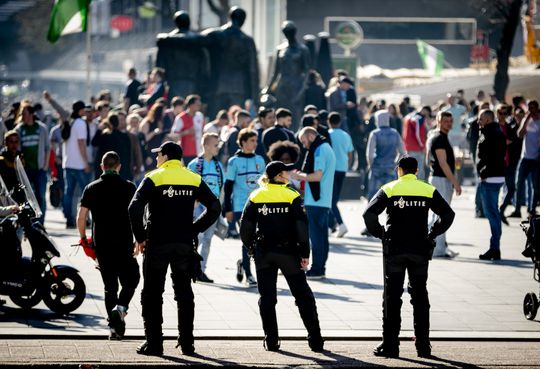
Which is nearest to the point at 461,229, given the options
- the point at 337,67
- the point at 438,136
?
the point at 438,136

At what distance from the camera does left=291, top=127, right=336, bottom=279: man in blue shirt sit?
49.3ft

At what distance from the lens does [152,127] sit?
75.6ft

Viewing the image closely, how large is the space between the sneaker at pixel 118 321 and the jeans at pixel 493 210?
669 cm

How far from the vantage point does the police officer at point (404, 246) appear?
11094 millimetres

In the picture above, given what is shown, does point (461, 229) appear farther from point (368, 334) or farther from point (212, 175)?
point (368, 334)

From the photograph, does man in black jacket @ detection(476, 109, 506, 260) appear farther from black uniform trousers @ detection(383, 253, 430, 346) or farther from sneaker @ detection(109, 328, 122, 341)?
sneaker @ detection(109, 328, 122, 341)

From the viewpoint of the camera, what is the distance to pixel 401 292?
1116 cm

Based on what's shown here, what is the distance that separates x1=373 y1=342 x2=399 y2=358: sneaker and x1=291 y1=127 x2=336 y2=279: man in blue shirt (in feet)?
13.4

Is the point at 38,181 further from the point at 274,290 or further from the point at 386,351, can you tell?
the point at 386,351

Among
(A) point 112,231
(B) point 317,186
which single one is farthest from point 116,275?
(B) point 317,186

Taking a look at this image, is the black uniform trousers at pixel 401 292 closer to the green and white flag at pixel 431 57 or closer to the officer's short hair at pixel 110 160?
the officer's short hair at pixel 110 160

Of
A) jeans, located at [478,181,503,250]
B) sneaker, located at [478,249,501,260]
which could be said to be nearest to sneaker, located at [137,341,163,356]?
jeans, located at [478,181,503,250]

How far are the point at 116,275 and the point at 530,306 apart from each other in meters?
3.86

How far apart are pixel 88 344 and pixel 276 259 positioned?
1.67m
